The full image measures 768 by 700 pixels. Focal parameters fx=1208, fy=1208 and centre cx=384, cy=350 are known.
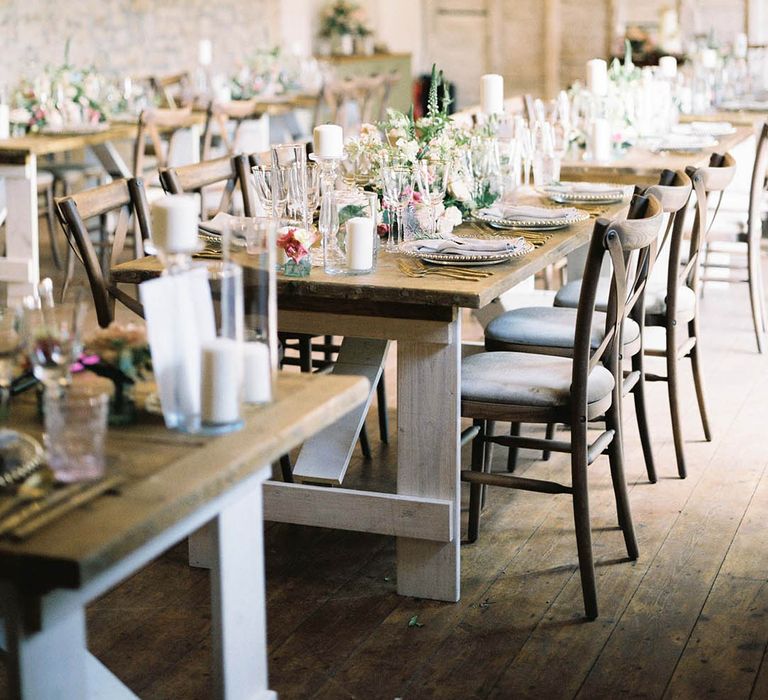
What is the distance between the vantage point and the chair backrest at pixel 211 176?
364 centimetres

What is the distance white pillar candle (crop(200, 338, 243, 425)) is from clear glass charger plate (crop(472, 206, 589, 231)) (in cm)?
184

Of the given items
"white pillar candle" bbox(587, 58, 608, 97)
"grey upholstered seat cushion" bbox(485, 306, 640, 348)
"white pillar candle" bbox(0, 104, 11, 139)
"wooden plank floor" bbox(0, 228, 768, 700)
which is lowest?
"wooden plank floor" bbox(0, 228, 768, 700)

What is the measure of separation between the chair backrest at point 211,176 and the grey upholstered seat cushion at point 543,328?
1.03 meters

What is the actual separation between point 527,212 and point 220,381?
1990 mm

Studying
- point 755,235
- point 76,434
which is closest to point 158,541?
point 76,434

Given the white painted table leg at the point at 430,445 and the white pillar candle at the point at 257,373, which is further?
the white painted table leg at the point at 430,445

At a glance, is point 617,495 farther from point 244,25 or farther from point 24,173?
point 244,25

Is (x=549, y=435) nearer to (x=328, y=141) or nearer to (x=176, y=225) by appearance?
(x=328, y=141)

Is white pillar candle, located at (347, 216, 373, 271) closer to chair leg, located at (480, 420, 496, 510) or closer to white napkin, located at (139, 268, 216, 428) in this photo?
chair leg, located at (480, 420, 496, 510)

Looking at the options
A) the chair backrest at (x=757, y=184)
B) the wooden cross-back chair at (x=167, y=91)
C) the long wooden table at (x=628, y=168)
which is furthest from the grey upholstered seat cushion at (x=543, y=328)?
the wooden cross-back chair at (x=167, y=91)

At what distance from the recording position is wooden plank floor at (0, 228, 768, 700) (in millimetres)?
2533

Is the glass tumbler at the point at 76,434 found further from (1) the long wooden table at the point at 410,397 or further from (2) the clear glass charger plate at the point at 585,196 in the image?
(2) the clear glass charger plate at the point at 585,196

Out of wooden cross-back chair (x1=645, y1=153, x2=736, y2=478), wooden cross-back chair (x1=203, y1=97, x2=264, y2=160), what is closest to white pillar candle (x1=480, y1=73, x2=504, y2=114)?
wooden cross-back chair (x1=645, y1=153, x2=736, y2=478)

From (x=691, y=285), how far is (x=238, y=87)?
479 centimetres
